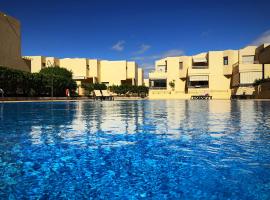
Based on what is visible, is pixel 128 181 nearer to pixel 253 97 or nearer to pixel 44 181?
pixel 44 181

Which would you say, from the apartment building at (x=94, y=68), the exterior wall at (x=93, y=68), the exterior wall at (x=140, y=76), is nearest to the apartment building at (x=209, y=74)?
the apartment building at (x=94, y=68)

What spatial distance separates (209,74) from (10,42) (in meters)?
34.5

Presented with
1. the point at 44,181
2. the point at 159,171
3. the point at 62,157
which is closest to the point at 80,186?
the point at 44,181

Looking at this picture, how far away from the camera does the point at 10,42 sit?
46.5 m

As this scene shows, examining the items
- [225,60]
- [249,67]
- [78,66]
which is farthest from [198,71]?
[78,66]

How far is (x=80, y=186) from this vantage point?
3.20 m

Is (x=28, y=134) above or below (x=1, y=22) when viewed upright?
below

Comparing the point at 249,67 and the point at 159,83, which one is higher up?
the point at 249,67

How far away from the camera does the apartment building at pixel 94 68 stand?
6363 cm

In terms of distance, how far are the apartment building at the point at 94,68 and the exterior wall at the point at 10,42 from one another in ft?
41.0

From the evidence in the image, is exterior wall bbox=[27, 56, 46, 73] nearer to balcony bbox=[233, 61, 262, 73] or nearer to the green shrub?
the green shrub

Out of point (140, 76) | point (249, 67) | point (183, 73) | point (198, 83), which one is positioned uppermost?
point (140, 76)

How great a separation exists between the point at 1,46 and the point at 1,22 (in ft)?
12.4

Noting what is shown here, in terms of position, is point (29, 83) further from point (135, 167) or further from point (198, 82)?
point (135, 167)
